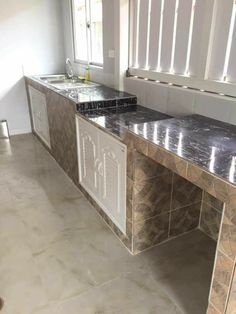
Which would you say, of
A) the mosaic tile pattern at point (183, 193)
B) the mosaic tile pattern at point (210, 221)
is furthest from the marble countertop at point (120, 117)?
the mosaic tile pattern at point (210, 221)

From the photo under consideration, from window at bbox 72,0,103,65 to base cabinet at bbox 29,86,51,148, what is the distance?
0.77m

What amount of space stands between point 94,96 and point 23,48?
78.5 inches

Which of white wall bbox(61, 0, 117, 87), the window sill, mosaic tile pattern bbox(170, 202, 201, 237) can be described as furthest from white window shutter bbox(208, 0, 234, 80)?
the window sill

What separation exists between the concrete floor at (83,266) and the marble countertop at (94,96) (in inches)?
35.2

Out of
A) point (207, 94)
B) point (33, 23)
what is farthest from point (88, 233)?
point (33, 23)

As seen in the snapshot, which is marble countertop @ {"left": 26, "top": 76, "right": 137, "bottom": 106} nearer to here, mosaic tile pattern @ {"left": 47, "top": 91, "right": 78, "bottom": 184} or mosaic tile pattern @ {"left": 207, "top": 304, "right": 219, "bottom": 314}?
mosaic tile pattern @ {"left": 47, "top": 91, "right": 78, "bottom": 184}

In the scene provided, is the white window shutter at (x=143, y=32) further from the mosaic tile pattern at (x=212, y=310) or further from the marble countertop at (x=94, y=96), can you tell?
the mosaic tile pattern at (x=212, y=310)

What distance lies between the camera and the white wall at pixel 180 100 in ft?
5.76

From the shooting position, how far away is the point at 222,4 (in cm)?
163

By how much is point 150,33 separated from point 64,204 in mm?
1646

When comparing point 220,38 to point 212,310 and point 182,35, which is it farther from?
point 212,310

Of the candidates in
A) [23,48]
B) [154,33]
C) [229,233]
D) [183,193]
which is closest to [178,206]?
[183,193]

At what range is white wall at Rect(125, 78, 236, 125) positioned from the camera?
69.1 inches

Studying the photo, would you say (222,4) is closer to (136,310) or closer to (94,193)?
(94,193)
